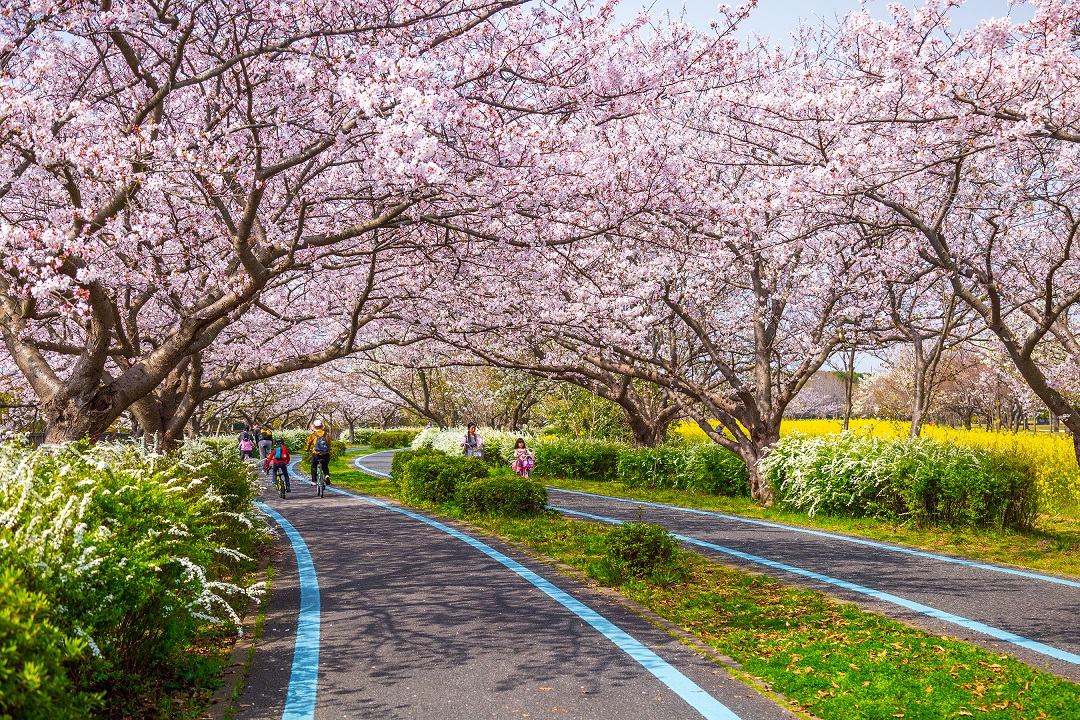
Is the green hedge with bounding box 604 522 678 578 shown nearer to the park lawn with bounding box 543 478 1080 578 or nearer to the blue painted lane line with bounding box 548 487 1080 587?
the blue painted lane line with bounding box 548 487 1080 587

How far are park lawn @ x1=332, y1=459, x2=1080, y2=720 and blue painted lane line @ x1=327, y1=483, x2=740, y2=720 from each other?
506 millimetres

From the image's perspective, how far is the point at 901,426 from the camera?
22328 millimetres

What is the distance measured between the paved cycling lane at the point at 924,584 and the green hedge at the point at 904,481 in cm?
159

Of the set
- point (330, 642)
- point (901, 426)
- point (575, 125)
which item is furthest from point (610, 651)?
point (901, 426)

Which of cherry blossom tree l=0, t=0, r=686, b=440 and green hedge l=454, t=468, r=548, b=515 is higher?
cherry blossom tree l=0, t=0, r=686, b=440

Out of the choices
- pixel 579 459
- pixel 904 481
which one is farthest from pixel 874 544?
pixel 579 459

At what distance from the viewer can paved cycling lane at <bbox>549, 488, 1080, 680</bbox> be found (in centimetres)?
627

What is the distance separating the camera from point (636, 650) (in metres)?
5.84

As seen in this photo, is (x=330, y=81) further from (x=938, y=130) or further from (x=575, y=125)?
(x=938, y=130)

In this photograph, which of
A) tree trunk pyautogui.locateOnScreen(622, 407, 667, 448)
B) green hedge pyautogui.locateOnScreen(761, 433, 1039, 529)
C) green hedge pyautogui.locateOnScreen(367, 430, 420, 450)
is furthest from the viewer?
green hedge pyautogui.locateOnScreen(367, 430, 420, 450)

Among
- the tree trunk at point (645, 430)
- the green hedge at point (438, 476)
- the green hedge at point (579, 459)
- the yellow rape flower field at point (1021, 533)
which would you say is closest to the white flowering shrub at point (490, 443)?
the green hedge at point (579, 459)

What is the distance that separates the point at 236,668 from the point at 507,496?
8.72m

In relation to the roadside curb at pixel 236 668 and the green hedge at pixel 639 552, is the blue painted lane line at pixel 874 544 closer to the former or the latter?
the green hedge at pixel 639 552

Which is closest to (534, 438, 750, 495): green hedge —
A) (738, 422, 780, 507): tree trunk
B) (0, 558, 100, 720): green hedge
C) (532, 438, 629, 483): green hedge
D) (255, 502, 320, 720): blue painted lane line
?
(532, 438, 629, 483): green hedge
